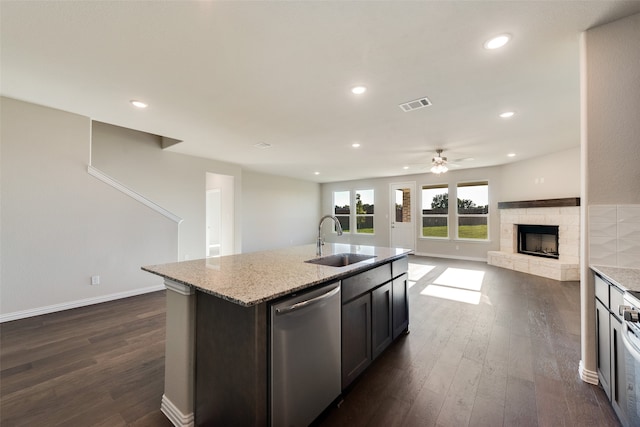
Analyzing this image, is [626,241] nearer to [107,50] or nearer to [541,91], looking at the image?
[541,91]

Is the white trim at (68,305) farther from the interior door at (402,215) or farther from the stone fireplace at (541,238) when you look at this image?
the stone fireplace at (541,238)

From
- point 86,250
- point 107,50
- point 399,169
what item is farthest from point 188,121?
point 399,169

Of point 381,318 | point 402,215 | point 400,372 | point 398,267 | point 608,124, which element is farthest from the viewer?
point 402,215

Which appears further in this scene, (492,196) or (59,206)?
(492,196)

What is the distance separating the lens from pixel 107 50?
2.05 metres

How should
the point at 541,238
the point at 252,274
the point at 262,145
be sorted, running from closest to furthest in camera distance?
the point at 252,274 → the point at 262,145 → the point at 541,238

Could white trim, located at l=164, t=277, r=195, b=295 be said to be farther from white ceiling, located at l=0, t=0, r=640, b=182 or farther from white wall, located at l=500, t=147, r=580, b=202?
white wall, located at l=500, t=147, r=580, b=202

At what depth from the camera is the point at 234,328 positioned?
1.35m

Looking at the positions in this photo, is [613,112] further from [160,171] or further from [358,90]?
[160,171]

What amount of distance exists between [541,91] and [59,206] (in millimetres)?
5778

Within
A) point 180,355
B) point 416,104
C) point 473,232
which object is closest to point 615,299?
point 416,104

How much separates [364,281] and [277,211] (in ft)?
22.0

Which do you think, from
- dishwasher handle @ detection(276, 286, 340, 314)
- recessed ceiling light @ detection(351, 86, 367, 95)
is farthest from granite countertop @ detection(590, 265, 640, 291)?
recessed ceiling light @ detection(351, 86, 367, 95)

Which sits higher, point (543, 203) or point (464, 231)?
point (543, 203)
